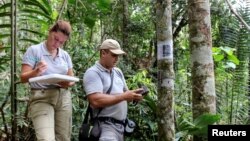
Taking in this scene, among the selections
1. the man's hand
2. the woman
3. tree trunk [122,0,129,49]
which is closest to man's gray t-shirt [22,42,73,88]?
the woman

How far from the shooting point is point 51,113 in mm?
3311

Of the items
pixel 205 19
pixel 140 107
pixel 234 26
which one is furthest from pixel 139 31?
pixel 205 19

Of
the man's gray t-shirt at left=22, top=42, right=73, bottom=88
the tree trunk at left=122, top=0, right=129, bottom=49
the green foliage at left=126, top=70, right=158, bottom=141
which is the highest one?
the tree trunk at left=122, top=0, right=129, bottom=49

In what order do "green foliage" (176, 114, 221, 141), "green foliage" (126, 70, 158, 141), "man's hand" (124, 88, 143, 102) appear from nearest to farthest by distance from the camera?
1. "man's hand" (124, 88, 143, 102)
2. "green foliage" (176, 114, 221, 141)
3. "green foliage" (126, 70, 158, 141)

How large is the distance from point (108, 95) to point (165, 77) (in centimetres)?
82

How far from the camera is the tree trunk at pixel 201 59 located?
3.60 metres

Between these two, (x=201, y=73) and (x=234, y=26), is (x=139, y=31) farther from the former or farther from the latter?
(x=201, y=73)

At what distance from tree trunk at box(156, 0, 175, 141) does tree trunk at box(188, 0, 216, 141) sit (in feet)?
0.72

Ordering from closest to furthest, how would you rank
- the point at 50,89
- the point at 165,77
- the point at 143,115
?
the point at 50,89
the point at 165,77
the point at 143,115

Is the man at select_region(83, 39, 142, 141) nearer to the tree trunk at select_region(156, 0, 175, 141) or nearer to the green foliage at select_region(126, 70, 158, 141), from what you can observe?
the tree trunk at select_region(156, 0, 175, 141)

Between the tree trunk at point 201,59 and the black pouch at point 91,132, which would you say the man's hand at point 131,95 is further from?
the tree trunk at point 201,59

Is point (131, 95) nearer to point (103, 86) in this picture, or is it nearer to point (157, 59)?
point (103, 86)

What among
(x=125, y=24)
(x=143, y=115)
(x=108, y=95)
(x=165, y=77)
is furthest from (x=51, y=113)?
(x=125, y=24)

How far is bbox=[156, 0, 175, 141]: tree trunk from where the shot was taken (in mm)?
3686
